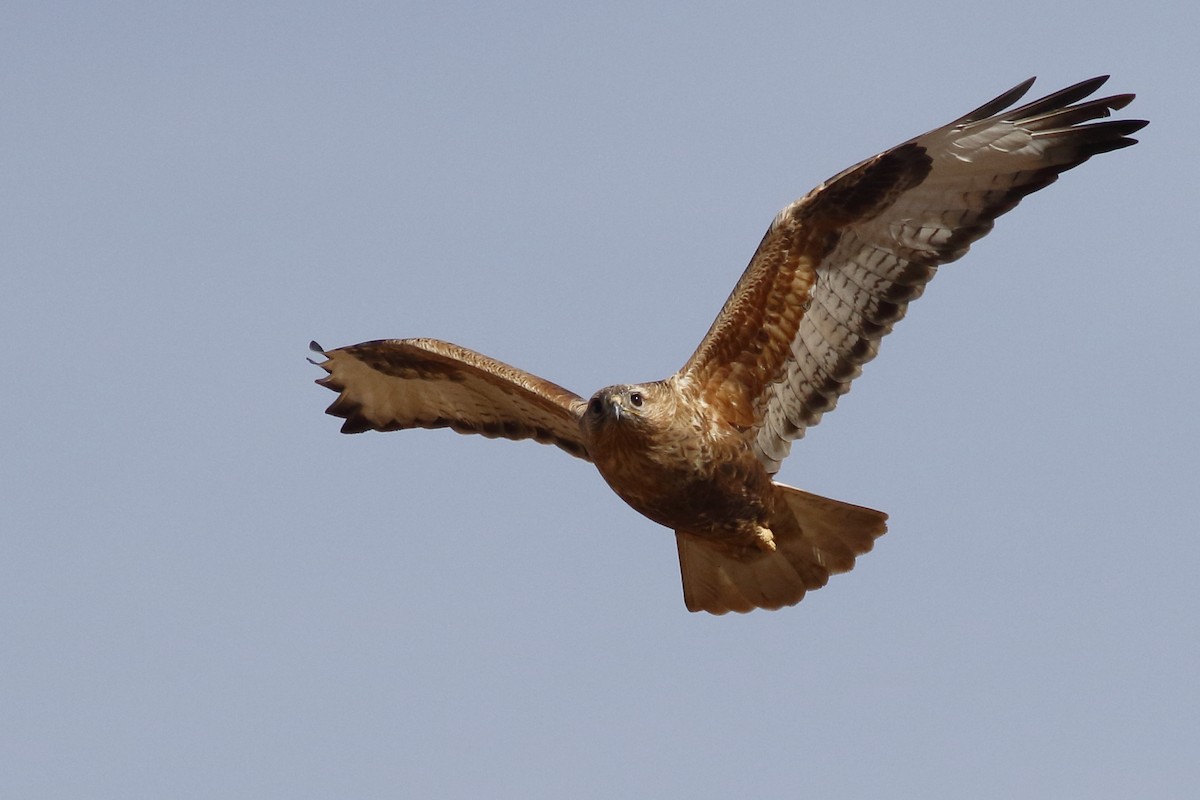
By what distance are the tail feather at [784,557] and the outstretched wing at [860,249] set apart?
0.40 meters

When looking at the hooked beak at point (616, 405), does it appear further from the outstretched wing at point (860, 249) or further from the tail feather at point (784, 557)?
the tail feather at point (784, 557)

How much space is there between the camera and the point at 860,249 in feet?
43.7

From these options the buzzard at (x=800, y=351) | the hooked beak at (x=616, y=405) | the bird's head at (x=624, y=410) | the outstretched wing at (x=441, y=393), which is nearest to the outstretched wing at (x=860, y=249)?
the buzzard at (x=800, y=351)

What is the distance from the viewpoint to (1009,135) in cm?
1305

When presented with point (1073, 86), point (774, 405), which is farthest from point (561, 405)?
point (1073, 86)

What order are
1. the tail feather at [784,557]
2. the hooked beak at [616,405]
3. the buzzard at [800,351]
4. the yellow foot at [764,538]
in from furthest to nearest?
the tail feather at [784,557] < the yellow foot at [764,538] < the buzzard at [800,351] < the hooked beak at [616,405]

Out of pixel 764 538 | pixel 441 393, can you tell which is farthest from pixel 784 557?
pixel 441 393

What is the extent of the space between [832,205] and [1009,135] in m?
1.10

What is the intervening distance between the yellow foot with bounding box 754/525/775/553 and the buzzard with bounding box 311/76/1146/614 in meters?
0.01

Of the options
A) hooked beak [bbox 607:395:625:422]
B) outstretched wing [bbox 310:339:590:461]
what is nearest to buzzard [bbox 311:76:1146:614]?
hooked beak [bbox 607:395:625:422]

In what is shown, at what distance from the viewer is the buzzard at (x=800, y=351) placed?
12.8 metres

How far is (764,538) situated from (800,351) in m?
1.14

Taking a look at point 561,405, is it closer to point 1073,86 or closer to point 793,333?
point 793,333

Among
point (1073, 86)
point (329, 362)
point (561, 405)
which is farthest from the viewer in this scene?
point (329, 362)
